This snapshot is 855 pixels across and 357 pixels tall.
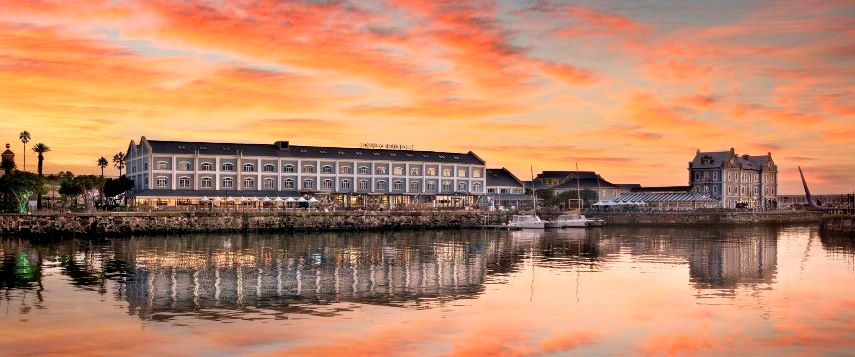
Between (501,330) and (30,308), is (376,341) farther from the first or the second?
(30,308)

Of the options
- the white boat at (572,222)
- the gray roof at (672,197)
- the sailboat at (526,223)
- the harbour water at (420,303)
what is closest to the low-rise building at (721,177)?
the gray roof at (672,197)

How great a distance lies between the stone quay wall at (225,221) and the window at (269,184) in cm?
2339

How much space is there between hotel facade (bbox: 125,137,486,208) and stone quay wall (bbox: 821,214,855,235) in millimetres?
62976

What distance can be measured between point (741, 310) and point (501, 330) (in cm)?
1240

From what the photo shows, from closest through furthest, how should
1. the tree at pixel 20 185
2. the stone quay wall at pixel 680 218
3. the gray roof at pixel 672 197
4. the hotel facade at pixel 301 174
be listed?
the tree at pixel 20 185 → the hotel facade at pixel 301 174 → the stone quay wall at pixel 680 218 → the gray roof at pixel 672 197

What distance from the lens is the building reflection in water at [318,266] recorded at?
40.3m

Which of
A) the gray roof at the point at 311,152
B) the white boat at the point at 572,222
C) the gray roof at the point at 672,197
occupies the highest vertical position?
the gray roof at the point at 311,152

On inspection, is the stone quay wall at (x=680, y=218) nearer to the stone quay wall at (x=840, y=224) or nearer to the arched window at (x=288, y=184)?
the stone quay wall at (x=840, y=224)

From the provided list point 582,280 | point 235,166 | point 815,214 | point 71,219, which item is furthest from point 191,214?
point 815,214

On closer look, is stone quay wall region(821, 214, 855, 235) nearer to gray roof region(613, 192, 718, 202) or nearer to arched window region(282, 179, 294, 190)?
gray roof region(613, 192, 718, 202)

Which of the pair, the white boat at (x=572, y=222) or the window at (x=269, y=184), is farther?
the window at (x=269, y=184)

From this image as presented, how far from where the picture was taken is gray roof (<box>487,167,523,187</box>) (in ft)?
578

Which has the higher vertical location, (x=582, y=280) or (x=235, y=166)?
(x=235, y=166)

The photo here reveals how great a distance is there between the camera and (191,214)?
354 ft
